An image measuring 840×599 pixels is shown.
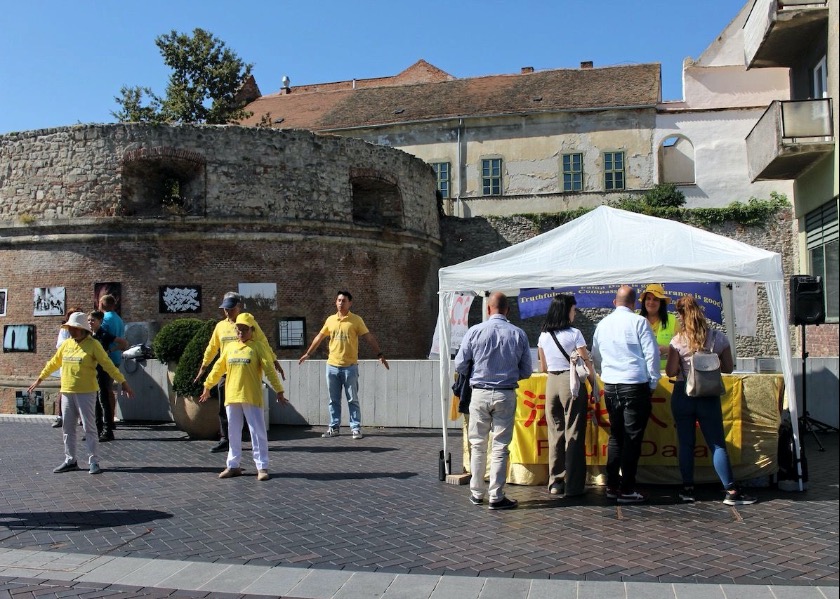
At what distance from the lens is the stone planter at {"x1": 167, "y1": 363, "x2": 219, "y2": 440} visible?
11281 millimetres

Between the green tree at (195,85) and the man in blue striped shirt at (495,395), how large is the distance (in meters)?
32.7

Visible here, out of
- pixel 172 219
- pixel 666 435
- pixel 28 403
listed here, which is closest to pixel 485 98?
pixel 172 219

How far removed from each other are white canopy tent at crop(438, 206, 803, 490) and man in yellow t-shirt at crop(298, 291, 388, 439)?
10.0 feet

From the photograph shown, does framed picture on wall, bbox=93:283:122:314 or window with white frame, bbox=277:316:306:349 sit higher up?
framed picture on wall, bbox=93:283:122:314

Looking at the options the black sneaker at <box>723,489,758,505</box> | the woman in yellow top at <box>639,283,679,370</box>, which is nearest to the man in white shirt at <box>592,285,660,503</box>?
the black sneaker at <box>723,489,758,505</box>

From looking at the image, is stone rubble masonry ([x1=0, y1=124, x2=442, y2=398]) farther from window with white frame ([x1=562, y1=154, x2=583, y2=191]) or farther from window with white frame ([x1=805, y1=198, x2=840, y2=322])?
window with white frame ([x1=562, y1=154, x2=583, y2=191])

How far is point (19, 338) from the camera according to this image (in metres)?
18.3

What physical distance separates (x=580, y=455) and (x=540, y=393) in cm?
86

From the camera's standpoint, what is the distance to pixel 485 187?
34.1 meters

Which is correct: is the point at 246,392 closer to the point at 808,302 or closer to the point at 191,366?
the point at 191,366

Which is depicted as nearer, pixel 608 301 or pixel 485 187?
pixel 608 301

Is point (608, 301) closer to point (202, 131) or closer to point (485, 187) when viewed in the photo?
point (202, 131)

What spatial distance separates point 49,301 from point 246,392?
Answer: 38.9 feet

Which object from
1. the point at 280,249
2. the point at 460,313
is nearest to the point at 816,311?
the point at 460,313
